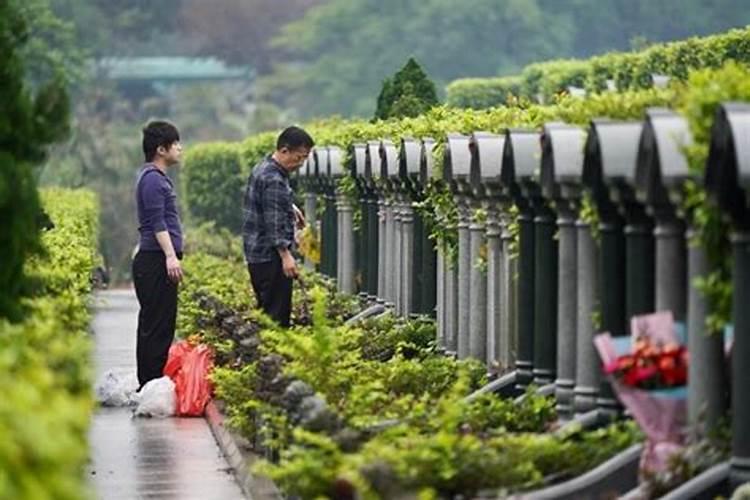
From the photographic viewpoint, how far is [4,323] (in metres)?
10.6

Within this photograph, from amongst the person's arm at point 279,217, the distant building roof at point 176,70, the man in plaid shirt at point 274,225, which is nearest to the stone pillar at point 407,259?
the man in plaid shirt at point 274,225

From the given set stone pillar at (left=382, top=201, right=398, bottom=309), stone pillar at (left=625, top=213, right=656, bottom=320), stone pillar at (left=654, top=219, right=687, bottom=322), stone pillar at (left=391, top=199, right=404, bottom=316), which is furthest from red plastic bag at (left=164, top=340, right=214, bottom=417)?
stone pillar at (left=654, top=219, right=687, bottom=322)

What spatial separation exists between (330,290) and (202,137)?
5591 cm

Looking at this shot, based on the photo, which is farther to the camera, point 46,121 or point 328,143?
point 328,143

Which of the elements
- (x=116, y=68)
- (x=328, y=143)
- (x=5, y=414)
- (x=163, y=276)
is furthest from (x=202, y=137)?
(x=5, y=414)

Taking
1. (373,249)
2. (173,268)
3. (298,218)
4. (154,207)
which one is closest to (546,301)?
(173,268)

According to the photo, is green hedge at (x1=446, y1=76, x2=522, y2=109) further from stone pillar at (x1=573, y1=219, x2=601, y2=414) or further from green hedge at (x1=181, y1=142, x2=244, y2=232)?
stone pillar at (x1=573, y1=219, x2=601, y2=414)

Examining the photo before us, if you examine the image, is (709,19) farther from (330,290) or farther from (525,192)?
(525,192)

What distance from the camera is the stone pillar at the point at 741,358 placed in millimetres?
10133

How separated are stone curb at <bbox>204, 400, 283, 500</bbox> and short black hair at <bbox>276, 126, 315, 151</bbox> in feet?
5.51

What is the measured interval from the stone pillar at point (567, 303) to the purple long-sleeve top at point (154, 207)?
247 inches

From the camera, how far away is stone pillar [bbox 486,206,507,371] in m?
15.5

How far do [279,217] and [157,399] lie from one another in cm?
136

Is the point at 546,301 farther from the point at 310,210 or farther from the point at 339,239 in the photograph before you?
the point at 310,210
